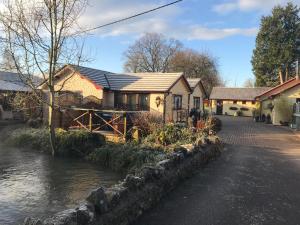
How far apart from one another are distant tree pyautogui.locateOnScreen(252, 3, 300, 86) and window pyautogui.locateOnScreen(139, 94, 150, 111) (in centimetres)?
3090

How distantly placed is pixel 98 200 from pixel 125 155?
8.76 m

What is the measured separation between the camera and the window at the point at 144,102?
25.3 m

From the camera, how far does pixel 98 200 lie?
6.03 metres

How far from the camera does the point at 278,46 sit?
163ft

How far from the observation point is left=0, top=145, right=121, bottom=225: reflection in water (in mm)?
9196

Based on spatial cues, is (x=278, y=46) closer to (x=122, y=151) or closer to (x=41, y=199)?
(x=122, y=151)

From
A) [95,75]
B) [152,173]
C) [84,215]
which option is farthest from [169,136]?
[95,75]

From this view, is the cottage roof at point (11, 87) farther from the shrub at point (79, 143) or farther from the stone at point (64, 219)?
the stone at point (64, 219)

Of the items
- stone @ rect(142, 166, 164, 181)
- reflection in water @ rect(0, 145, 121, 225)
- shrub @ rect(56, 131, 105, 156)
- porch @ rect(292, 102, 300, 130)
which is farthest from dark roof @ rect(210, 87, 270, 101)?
stone @ rect(142, 166, 164, 181)

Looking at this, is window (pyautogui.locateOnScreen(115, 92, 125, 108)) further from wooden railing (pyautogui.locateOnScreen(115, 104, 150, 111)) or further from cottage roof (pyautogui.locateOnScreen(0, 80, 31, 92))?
cottage roof (pyautogui.locateOnScreen(0, 80, 31, 92))

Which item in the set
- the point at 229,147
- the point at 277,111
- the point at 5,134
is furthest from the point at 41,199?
the point at 277,111

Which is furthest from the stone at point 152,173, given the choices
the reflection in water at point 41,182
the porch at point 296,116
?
the porch at point 296,116

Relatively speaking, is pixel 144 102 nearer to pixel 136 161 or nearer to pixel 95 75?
pixel 95 75

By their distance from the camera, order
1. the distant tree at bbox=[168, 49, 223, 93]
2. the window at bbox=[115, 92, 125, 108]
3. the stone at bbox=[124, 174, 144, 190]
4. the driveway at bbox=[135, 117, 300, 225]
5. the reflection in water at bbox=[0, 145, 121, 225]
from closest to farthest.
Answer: the driveway at bbox=[135, 117, 300, 225] → the stone at bbox=[124, 174, 144, 190] → the reflection in water at bbox=[0, 145, 121, 225] → the window at bbox=[115, 92, 125, 108] → the distant tree at bbox=[168, 49, 223, 93]
